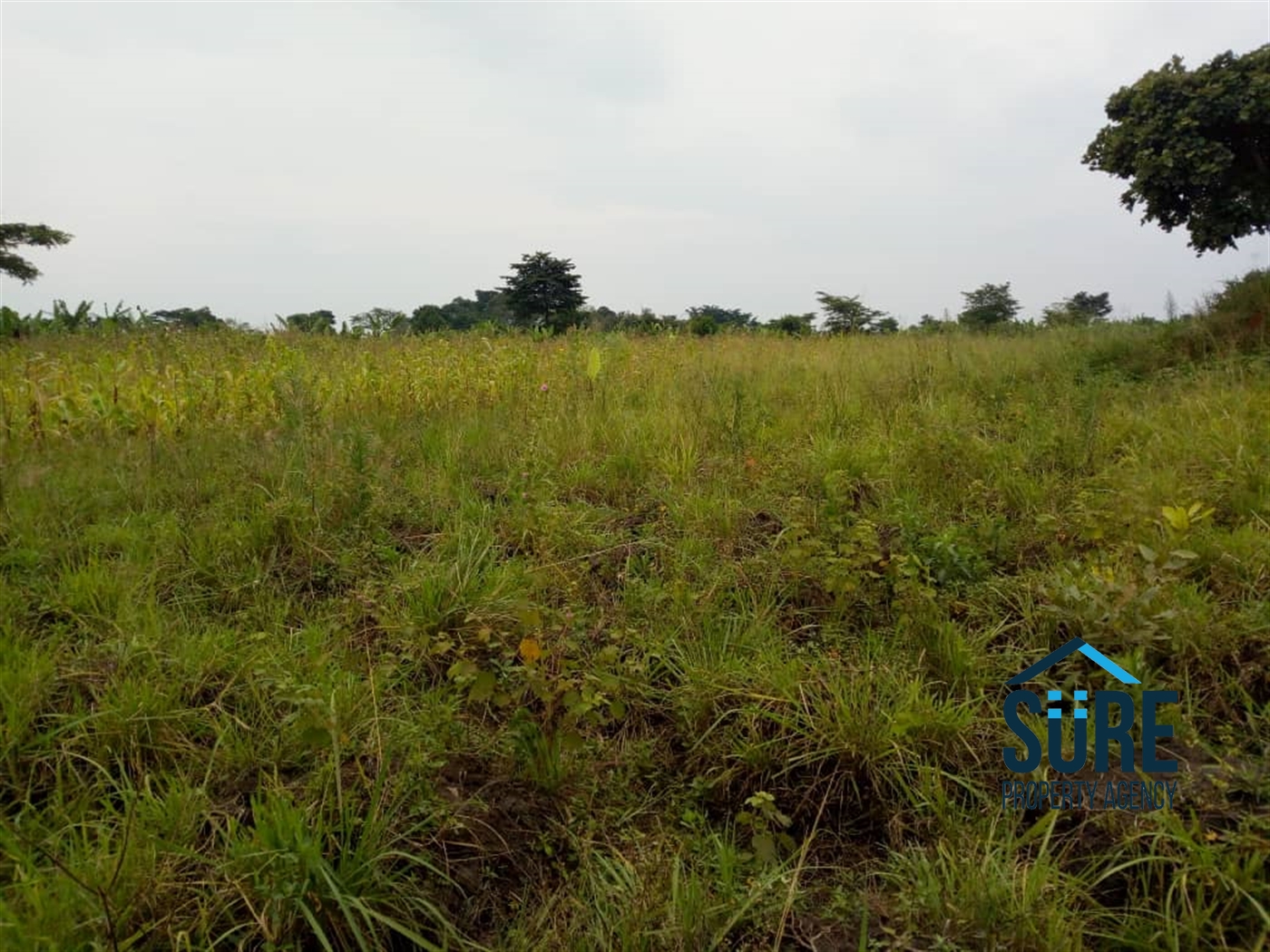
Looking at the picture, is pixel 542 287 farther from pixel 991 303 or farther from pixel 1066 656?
pixel 1066 656

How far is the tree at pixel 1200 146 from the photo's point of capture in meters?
5.95

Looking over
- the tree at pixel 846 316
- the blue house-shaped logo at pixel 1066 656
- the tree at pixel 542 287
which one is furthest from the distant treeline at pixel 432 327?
the tree at pixel 542 287

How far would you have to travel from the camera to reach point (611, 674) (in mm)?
2010

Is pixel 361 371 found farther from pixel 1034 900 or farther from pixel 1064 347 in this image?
pixel 1064 347

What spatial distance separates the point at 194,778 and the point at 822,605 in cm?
193

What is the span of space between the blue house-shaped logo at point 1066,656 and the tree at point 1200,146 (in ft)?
21.1

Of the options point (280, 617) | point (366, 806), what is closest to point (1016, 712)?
point (366, 806)

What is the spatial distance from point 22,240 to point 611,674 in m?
15.5

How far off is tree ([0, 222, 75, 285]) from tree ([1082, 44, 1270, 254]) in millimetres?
16267

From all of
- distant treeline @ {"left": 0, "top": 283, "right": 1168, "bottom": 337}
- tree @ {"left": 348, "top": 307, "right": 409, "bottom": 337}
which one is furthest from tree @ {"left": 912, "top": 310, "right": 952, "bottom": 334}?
tree @ {"left": 348, "top": 307, "right": 409, "bottom": 337}

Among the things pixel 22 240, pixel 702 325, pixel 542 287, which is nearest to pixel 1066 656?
pixel 702 325

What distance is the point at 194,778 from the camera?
162cm

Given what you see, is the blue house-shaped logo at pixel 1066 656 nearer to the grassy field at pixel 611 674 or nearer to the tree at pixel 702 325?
the grassy field at pixel 611 674

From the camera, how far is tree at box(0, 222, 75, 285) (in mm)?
11633
